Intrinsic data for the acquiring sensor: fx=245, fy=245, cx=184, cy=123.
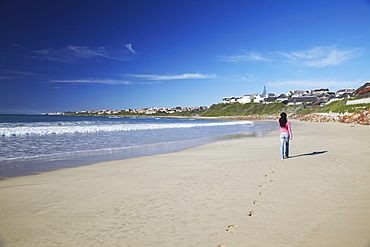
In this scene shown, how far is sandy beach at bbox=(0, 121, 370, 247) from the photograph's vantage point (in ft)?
11.0

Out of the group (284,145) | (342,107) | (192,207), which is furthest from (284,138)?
(342,107)

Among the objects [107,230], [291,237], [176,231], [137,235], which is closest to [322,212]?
[291,237]

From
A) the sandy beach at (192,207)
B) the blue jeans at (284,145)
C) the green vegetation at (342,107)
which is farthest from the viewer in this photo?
the green vegetation at (342,107)

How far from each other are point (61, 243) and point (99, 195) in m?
2.10

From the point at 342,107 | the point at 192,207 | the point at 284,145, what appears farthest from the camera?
the point at 342,107

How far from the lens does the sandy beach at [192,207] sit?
11.0 ft

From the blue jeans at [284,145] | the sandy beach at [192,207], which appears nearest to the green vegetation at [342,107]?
the blue jeans at [284,145]

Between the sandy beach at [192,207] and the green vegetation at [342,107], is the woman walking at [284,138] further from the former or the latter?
the green vegetation at [342,107]

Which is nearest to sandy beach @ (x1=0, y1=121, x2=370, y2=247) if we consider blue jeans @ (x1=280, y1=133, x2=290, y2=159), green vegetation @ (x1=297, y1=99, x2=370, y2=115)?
blue jeans @ (x1=280, y1=133, x2=290, y2=159)

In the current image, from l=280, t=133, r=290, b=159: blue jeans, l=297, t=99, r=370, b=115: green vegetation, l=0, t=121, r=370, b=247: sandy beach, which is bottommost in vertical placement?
l=0, t=121, r=370, b=247: sandy beach

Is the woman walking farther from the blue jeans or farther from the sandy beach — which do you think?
the sandy beach

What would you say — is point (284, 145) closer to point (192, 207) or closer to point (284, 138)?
point (284, 138)

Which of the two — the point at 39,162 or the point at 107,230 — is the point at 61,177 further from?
the point at 107,230

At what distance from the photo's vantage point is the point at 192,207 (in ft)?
14.9
